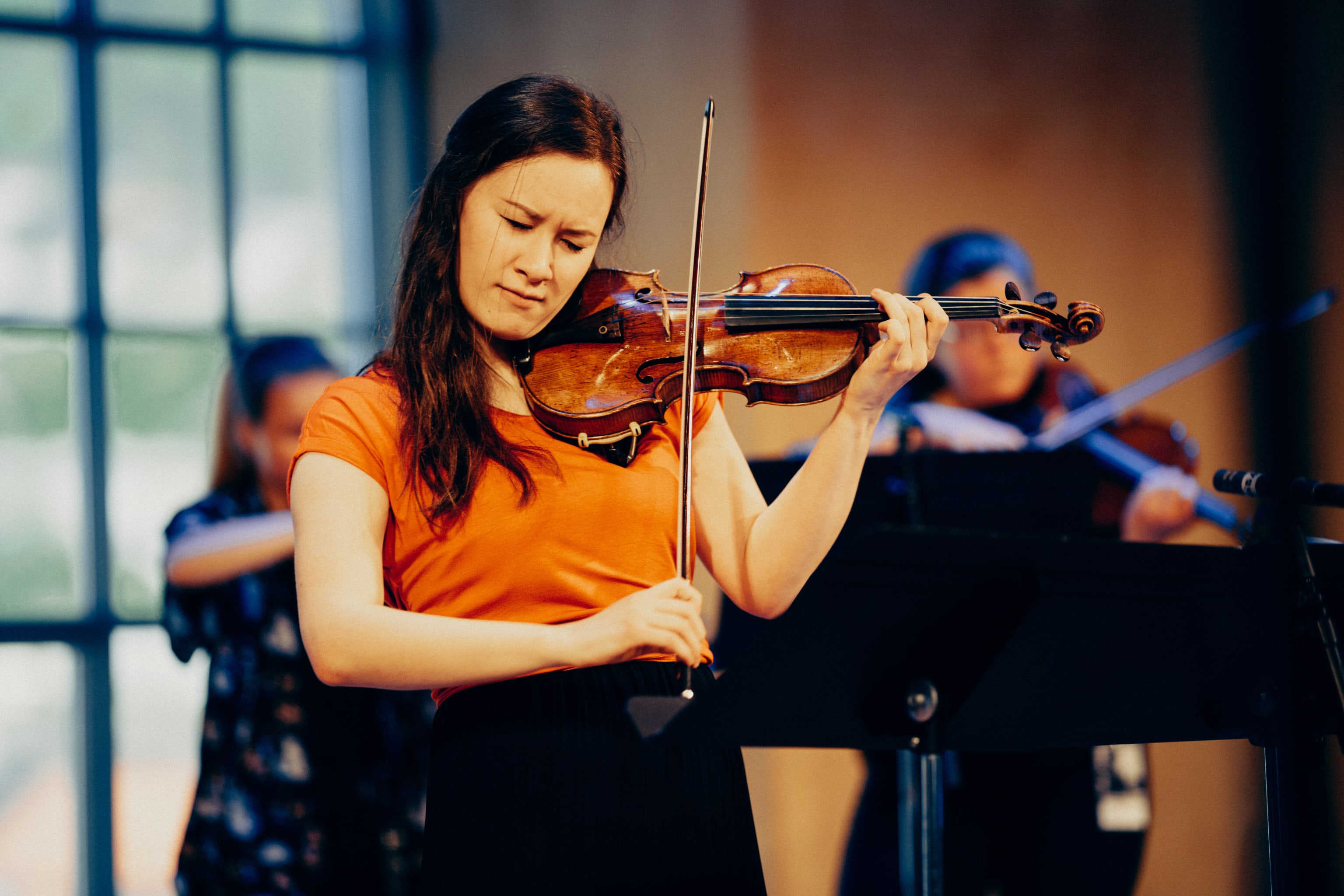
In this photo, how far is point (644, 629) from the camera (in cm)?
88

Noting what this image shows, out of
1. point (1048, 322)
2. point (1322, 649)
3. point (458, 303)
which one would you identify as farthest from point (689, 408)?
point (1322, 649)

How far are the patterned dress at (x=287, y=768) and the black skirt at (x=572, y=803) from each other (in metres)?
1.22

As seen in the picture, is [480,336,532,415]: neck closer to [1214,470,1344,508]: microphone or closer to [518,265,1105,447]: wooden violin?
[518,265,1105,447]: wooden violin

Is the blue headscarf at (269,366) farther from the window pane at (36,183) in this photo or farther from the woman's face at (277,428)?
the window pane at (36,183)

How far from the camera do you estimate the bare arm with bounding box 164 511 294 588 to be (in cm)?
213

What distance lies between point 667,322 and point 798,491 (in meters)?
0.23

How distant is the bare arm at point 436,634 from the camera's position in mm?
882

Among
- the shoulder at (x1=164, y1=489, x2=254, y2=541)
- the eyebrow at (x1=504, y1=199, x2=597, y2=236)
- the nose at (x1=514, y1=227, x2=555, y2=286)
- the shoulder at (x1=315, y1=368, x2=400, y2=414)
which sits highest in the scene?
the eyebrow at (x1=504, y1=199, x2=597, y2=236)

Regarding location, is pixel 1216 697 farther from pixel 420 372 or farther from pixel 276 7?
pixel 276 7

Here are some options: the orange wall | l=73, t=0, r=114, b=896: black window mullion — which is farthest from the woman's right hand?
l=73, t=0, r=114, b=896: black window mullion

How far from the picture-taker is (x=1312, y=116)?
10.3 feet

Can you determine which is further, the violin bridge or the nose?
the violin bridge

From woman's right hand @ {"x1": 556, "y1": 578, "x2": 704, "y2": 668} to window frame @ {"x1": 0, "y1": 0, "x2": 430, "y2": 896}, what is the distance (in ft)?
7.79

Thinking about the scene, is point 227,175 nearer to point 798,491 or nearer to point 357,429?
point 357,429
